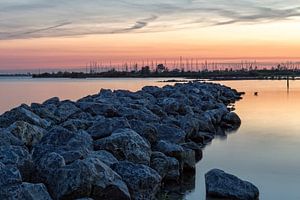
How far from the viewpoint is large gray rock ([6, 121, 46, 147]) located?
30.8ft

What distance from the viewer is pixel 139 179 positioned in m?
7.43

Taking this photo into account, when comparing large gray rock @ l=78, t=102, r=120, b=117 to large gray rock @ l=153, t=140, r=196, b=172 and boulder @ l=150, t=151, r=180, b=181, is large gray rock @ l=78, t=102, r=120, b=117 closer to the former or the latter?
large gray rock @ l=153, t=140, r=196, b=172

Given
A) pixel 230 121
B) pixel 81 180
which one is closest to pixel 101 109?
pixel 230 121

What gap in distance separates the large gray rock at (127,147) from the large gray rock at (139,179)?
0.82 meters

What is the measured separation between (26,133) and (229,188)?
408 centimetres

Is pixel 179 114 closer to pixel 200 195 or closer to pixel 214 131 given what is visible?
pixel 214 131

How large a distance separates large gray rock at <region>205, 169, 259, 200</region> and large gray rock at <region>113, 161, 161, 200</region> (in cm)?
94

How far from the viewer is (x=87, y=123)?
11.1 meters

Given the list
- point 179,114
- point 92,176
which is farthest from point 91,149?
point 179,114

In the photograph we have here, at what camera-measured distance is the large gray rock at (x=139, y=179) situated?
24.1 feet

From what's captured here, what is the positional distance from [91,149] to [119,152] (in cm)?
53

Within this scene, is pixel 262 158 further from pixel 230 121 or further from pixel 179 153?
pixel 230 121

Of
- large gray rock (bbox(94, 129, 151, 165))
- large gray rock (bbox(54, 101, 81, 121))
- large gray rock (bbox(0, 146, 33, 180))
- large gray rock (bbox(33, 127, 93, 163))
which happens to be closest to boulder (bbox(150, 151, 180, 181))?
large gray rock (bbox(94, 129, 151, 165))

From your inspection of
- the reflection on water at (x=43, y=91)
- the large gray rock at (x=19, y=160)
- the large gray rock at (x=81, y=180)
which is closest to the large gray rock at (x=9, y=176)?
the large gray rock at (x=19, y=160)
